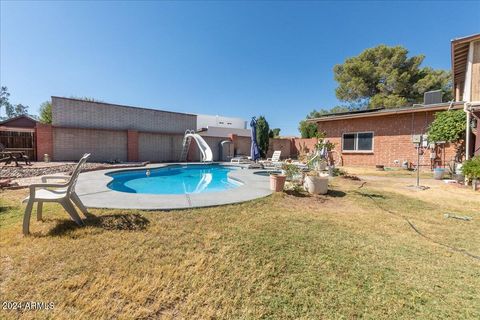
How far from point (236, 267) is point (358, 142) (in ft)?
51.6

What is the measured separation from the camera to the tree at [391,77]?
22508 millimetres

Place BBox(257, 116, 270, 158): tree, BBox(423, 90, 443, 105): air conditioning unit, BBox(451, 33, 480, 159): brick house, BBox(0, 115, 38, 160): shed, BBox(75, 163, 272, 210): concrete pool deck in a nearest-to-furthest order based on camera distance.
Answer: BBox(75, 163, 272, 210): concrete pool deck → BBox(451, 33, 480, 159): brick house → BBox(0, 115, 38, 160): shed → BBox(423, 90, 443, 105): air conditioning unit → BBox(257, 116, 270, 158): tree

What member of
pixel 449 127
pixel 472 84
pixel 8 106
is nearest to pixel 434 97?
pixel 472 84

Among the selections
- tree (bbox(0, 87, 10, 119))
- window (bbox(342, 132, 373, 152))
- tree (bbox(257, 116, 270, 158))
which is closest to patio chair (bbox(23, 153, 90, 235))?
window (bbox(342, 132, 373, 152))

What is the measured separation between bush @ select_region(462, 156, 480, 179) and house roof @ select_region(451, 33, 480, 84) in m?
6.67

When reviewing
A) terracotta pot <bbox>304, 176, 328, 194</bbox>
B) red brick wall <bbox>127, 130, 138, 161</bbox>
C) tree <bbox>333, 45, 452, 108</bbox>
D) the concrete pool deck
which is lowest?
the concrete pool deck

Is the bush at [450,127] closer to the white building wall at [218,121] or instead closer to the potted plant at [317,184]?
the potted plant at [317,184]

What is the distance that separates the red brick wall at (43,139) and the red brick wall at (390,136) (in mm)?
18578

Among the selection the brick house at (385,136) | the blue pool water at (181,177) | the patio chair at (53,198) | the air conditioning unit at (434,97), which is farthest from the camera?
the air conditioning unit at (434,97)

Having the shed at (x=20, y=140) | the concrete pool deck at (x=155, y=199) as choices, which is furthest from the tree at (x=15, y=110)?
the concrete pool deck at (x=155, y=199)

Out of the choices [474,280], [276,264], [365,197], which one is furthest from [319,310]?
[365,197]

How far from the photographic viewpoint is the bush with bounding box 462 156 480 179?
23.8ft

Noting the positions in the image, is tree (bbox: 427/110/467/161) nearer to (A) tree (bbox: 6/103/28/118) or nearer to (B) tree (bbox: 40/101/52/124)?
(B) tree (bbox: 40/101/52/124)

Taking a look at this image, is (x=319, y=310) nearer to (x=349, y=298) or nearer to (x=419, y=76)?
(x=349, y=298)
